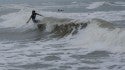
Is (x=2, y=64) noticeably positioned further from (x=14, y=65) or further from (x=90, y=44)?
(x=90, y=44)

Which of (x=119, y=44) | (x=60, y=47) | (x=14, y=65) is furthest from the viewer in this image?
(x=60, y=47)

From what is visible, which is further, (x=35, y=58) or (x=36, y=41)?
(x=36, y=41)

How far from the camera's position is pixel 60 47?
57.3 feet

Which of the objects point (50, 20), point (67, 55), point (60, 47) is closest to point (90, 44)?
point (60, 47)

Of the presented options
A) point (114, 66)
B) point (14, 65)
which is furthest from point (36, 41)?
point (114, 66)

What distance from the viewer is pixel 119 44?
1638 centimetres

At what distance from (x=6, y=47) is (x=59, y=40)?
10.7 feet

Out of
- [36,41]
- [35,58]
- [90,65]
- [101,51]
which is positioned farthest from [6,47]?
[90,65]

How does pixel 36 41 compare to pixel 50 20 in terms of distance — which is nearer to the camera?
pixel 36 41

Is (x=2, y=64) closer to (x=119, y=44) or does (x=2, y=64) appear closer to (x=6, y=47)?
(x=6, y=47)

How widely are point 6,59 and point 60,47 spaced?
3.34 meters

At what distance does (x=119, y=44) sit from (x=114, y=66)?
367cm

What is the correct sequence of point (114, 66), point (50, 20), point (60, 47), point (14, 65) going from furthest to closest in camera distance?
point (50, 20), point (60, 47), point (14, 65), point (114, 66)

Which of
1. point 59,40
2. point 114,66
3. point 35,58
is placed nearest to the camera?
point 114,66
